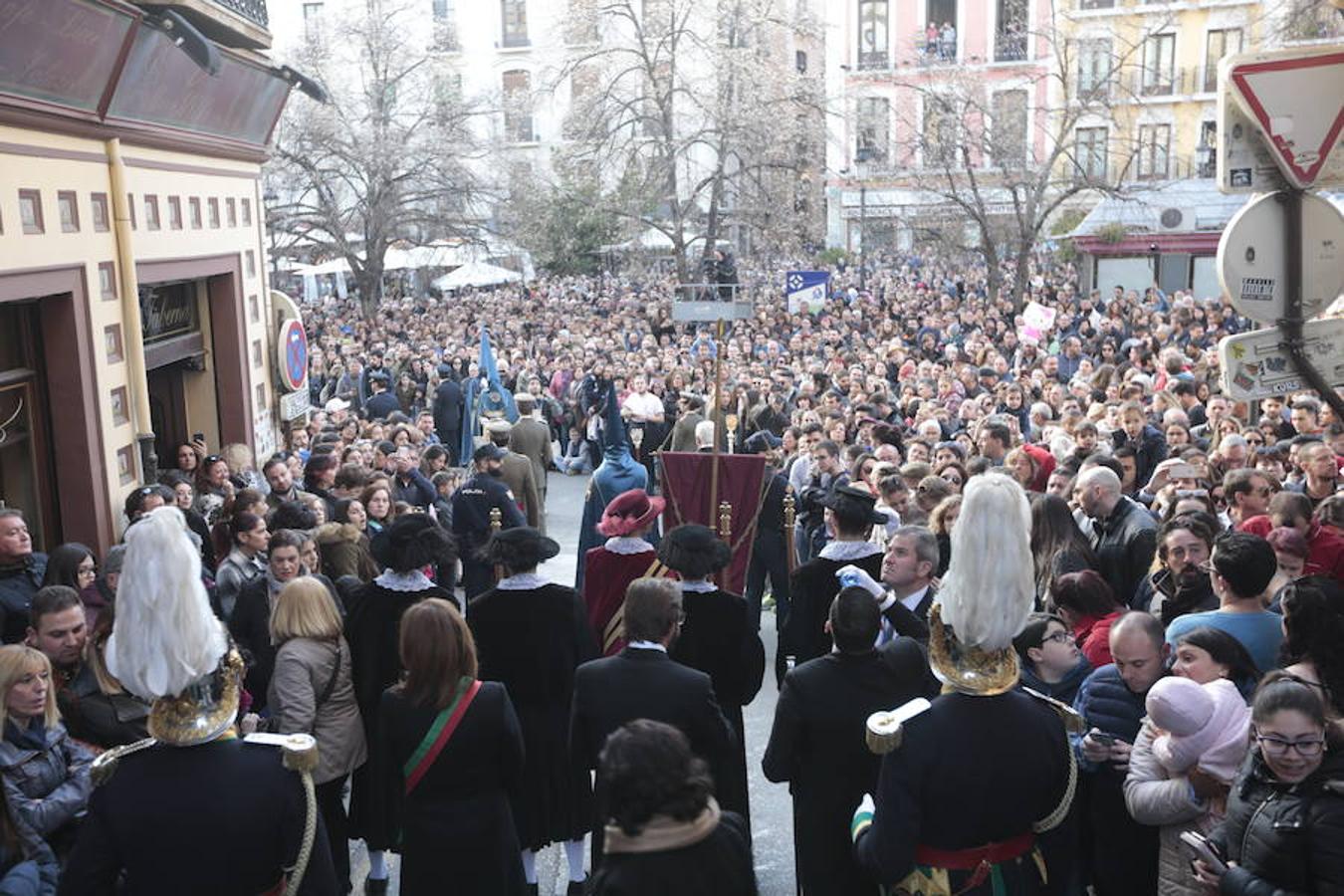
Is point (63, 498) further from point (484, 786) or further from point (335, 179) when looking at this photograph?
point (335, 179)

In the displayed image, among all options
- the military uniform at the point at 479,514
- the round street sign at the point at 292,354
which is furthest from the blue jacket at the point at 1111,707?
the round street sign at the point at 292,354

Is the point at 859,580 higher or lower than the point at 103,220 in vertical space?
lower

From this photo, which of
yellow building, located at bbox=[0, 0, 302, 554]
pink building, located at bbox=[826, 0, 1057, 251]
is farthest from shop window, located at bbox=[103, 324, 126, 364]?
pink building, located at bbox=[826, 0, 1057, 251]

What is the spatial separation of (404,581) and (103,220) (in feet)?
15.0

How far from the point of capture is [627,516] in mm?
6797

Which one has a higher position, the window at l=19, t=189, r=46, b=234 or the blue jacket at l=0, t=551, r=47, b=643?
the window at l=19, t=189, r=46, b=234

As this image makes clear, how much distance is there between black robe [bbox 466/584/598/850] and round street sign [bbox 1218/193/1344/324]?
2952mm

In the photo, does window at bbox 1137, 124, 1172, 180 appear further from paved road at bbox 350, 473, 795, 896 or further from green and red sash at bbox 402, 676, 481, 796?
green and red sash at bbox 402, 676, 481, 796

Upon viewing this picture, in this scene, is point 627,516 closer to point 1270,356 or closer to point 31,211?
point 1270,356

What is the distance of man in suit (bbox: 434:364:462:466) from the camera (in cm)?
1802

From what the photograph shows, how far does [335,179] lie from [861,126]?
1531 centimetres

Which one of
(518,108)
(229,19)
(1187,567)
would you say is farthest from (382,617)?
(518,108)

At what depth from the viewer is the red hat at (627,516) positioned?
266 inches

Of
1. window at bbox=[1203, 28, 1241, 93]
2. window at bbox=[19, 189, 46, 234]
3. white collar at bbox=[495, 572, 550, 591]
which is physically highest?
window at bbox=[1203, 28, 1241, 93]
